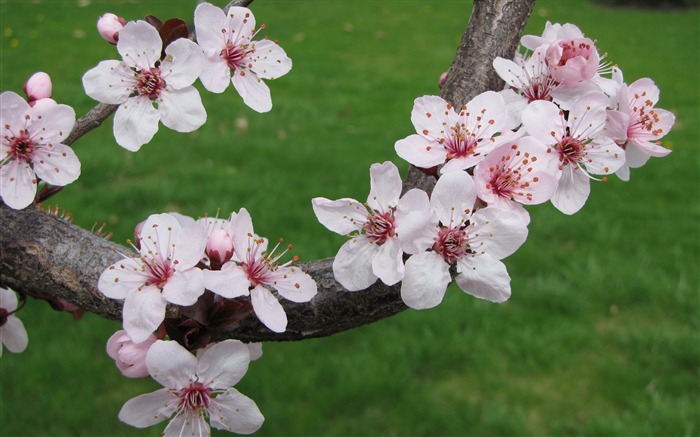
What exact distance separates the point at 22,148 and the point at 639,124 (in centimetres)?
86

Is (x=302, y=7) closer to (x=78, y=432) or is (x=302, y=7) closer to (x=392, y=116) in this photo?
(x=392, y=116)

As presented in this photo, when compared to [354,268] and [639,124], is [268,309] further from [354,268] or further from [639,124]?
[639,124]

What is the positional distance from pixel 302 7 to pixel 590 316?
21.6 ft

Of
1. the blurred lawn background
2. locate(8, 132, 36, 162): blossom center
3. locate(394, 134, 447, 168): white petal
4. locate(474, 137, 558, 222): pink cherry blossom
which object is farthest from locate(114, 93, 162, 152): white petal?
the blurred lawn background

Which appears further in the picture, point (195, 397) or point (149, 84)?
point (149, 84)

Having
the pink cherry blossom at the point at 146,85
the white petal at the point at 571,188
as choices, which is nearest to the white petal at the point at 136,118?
the pink cherry blossom at the point at 146,85

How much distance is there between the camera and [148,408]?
0.83 meters

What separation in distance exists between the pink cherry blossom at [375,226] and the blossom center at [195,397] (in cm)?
21

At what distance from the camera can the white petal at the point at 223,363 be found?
799 millimetres

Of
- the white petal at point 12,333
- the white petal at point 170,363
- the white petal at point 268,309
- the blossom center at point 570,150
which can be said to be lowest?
the white petal at point 12,333

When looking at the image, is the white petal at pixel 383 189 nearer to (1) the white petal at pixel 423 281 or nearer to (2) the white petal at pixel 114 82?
(1) the white petal at pixel 423 281

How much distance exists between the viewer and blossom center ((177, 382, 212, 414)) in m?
0.83

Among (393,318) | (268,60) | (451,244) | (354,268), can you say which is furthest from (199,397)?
(393,318)

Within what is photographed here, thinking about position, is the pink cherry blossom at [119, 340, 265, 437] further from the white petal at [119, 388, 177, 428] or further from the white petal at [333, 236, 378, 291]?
the white petal at [333, 236, 378, 291]
